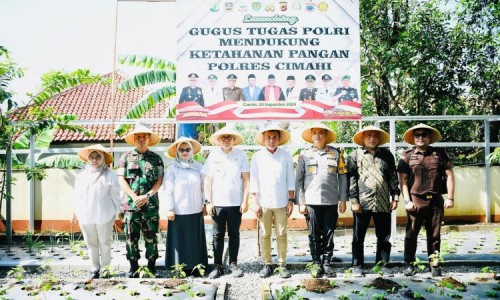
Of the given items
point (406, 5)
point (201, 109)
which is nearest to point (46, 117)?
point (201, 109)

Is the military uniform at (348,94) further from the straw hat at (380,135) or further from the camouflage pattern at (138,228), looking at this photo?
the camouflage pattern at (138,228)

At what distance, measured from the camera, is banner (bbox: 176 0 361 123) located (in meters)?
5.92

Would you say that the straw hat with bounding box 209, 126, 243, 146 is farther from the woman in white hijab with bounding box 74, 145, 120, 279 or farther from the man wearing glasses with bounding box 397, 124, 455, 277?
the man wearing glasses with bounding box 397, 124, 455, 277

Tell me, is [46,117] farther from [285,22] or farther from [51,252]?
[285,22]

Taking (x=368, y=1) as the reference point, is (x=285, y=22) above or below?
below

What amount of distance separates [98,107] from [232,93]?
15.4 meters

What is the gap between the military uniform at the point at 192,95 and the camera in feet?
19.4

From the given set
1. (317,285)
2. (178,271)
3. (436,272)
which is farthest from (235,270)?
(436,272)

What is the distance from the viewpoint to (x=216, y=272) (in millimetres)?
4957

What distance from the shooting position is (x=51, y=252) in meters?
6.11

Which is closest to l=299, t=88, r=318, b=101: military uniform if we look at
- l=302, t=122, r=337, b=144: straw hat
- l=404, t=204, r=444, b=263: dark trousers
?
l=302, t=122, r=337, b=144: straw hat

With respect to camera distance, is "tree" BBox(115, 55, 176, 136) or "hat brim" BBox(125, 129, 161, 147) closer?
Answer: "hat brim" BBox(125, 129, 161, 147)

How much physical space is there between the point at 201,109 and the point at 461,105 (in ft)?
18.3

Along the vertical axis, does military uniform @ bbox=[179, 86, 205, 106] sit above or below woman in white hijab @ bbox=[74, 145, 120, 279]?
above
